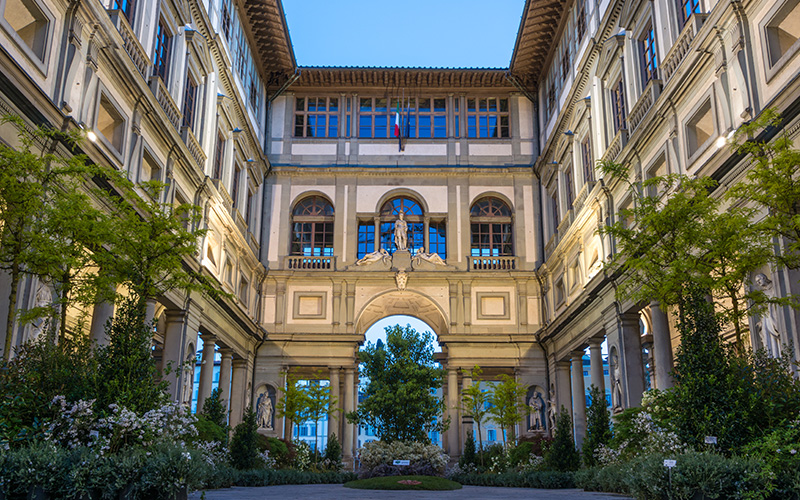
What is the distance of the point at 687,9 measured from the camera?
21938 mm

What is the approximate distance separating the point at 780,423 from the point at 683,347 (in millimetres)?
2273

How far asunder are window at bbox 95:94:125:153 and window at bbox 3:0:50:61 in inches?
157

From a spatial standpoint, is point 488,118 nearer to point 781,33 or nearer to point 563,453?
point 563,453

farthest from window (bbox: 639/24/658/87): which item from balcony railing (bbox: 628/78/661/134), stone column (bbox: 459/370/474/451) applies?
stone column (bbox: 459/370/474/451)

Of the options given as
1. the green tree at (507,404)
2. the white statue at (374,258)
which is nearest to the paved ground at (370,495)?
the green tree at (507,404)

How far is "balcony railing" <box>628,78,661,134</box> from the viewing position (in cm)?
2330

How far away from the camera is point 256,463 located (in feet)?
84.1

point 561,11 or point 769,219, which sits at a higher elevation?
point 561,11

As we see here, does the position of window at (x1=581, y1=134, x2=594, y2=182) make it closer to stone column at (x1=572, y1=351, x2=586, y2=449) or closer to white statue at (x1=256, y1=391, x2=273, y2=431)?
stone column at (x1=572, y1=351, x2=586, y2=449)

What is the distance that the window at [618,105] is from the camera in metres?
27.3

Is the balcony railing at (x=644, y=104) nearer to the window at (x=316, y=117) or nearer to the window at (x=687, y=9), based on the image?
the window at (x=687, y=9)

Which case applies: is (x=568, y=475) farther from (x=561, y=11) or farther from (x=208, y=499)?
(x=561, y=11)

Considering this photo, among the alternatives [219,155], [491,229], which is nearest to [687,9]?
[491,229]

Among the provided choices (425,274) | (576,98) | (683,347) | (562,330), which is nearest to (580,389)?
(562,330)
